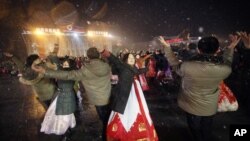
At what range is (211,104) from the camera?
11.9ft

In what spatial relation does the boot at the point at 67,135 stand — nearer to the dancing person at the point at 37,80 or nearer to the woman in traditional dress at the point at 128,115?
the dancing person at the point at 37,80

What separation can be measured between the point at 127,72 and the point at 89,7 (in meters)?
50.8

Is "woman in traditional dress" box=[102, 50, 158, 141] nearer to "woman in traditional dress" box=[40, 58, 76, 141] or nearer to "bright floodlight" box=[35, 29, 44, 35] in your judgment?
"woman in traditional dress" box=[40, 58, 76, 141]

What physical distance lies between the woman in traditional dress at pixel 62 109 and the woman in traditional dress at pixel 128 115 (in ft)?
3.81

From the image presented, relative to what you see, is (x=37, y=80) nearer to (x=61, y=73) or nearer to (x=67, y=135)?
(x=67, y=135)

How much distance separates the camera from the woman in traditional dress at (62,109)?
15.7ft

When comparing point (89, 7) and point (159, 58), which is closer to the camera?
point (159, 58)

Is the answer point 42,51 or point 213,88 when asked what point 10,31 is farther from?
point 213,88

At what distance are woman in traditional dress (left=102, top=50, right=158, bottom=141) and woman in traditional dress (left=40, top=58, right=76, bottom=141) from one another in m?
1.16

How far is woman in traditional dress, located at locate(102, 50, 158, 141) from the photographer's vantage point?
13.2ft

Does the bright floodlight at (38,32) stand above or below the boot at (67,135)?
above

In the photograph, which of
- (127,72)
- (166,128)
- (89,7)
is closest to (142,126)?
(127,72)

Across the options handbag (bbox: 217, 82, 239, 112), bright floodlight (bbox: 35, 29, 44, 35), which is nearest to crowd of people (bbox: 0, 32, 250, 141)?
handbag (bbox: 217, 82, 239, 112)

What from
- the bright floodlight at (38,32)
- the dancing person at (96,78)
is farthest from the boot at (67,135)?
the bright floodlight at (38,32)
